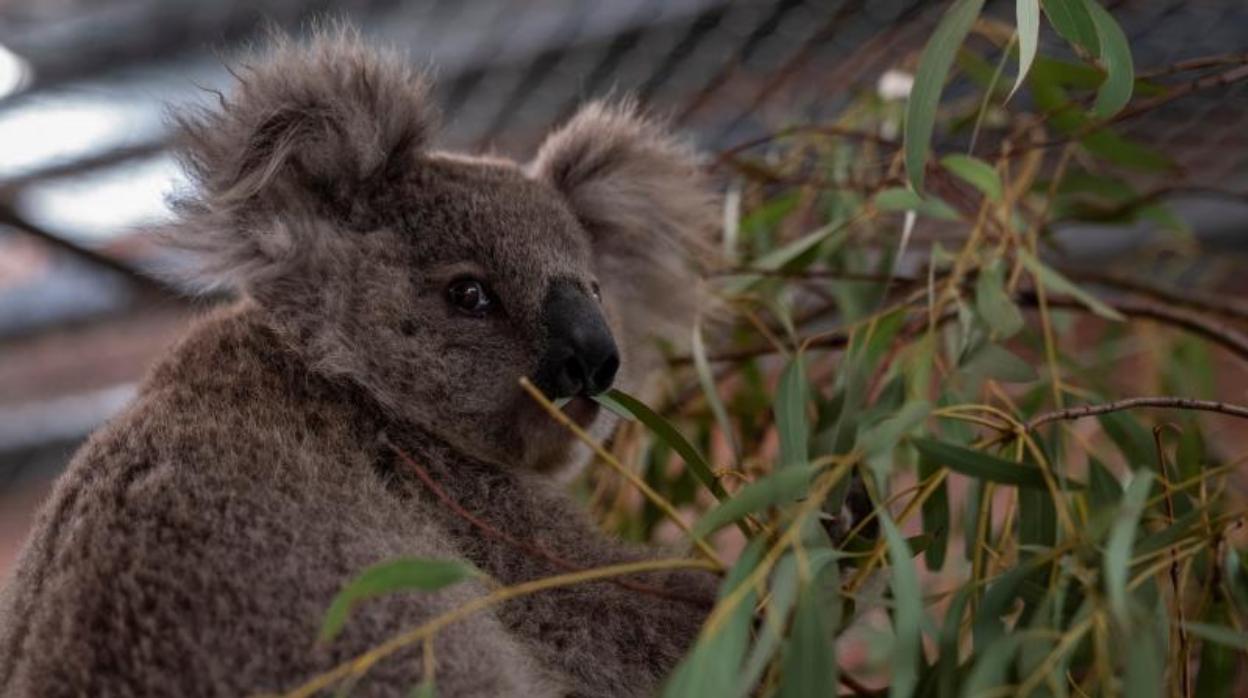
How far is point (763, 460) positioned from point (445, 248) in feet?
2.46

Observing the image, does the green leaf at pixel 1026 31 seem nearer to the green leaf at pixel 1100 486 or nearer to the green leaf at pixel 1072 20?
the green leaf at pixel 1072 20

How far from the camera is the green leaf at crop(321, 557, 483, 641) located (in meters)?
0.99

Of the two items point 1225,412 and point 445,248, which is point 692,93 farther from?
point 1225,412

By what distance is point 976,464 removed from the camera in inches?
49.9

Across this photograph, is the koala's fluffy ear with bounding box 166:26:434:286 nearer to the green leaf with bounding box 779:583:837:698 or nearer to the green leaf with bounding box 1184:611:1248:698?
the green leaf with bounding box 779:583:837:698

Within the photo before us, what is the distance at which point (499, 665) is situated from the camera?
1308 millimetres

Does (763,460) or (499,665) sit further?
(763,460)

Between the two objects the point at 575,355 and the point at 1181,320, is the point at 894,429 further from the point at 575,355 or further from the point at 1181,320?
the point at 1181,320

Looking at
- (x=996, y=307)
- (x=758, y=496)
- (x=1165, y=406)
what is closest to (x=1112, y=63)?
(x=1165, y=406)

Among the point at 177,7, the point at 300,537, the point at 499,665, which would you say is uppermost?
the point at 177,7

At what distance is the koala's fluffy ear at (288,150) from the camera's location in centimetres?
165

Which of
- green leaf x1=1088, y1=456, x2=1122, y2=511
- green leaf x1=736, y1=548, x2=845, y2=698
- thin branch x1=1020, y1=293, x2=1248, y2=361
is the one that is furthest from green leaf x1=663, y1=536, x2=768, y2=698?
thin branch x1=1020, y1=293, x2=1248, y2=361

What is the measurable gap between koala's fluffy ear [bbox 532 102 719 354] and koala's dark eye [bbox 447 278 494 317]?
0.39 metres

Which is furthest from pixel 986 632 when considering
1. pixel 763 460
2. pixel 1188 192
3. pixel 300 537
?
pixel 1188 192
